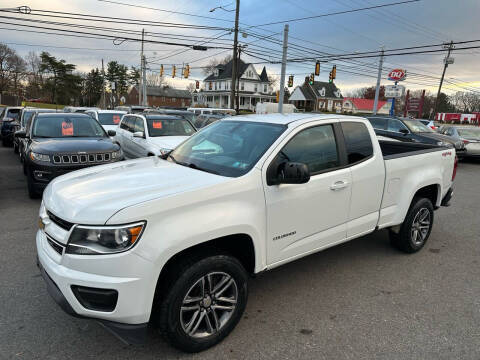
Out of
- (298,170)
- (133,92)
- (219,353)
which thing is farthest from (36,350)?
(133,92)

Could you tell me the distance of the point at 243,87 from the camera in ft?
225

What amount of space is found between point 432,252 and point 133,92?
321 feet

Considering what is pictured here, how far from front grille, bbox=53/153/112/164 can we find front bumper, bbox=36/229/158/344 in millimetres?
4543

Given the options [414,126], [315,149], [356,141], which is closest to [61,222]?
[315,149]

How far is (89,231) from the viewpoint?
87.5 inches

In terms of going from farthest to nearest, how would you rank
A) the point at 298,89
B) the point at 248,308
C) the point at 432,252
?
1. the point at 298,89
2. the point at 432,252
3. the point at 248,308

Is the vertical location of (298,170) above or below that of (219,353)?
above

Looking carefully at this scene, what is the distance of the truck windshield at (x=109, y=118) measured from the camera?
1409cm

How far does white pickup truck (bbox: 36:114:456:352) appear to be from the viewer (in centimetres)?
219

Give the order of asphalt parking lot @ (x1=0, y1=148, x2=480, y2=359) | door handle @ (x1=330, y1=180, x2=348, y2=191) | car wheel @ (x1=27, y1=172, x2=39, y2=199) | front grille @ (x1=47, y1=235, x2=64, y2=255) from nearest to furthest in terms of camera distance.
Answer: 1. front grille @ (x1=47, y1=235, x2=64, y2=255)
2. asphalt parking lot @ (x1=0, y1=148, x2=480, y2=359)
3. door handle @ (x1=330, y1=180, x2=348, y2=191)
4. car wheel @ (x1=27, y1=172, x2=39, y2=199)

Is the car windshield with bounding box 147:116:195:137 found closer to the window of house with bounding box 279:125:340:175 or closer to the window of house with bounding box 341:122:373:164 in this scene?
the window of house with bounding box 341:122:373:164

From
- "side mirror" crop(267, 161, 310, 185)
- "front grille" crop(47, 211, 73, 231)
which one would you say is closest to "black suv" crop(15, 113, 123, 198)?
"front grille" crop(47, 211, 73, 231)

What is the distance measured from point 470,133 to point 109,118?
16304 mm

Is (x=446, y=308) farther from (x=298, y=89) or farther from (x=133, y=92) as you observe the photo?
(x=133, y=92)
